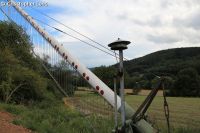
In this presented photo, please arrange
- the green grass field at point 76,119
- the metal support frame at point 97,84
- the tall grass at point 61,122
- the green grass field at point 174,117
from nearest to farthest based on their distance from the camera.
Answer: the metal support frame at point 97,84, the green grass field at point 76,119, the tall grass at point 61,122, the green grass field at point 174,117

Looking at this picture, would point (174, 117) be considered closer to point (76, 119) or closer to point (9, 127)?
point (76, 119)

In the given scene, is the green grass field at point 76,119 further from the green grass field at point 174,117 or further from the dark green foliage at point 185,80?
the dark green foliage at point 185,80

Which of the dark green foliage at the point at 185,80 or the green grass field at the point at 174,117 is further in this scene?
the green grass field at the point at 174,117

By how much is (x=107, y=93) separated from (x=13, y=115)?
229 inches

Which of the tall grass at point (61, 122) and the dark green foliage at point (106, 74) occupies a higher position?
the dark green foliage at point (106, 74)

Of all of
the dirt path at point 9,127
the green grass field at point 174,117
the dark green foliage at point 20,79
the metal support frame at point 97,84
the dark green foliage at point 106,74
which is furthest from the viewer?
the dark green foliage at point 20,79

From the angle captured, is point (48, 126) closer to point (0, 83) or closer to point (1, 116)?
point (1, 116)

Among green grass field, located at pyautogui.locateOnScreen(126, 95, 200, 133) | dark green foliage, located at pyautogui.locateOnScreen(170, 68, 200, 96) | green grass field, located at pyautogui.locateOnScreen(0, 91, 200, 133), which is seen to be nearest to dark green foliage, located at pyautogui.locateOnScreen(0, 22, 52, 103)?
green grass field, located at pyautogui.locateOnScreen(0, 91, 200, 133)

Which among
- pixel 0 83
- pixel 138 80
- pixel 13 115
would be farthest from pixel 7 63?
pixel 138 80

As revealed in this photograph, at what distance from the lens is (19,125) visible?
9.70m

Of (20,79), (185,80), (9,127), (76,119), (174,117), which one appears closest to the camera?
(9,127)

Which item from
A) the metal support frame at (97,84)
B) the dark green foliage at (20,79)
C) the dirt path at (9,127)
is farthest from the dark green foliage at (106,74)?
the dark green foliage at (20,79)

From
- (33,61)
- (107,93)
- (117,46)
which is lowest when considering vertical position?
(107,93)

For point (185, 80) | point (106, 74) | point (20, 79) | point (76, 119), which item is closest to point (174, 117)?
point (185, 80)
